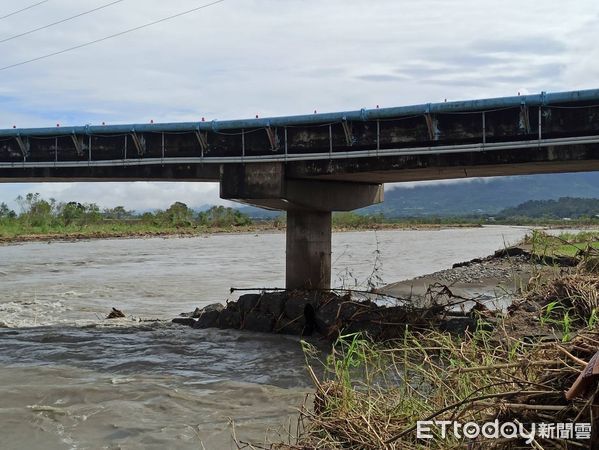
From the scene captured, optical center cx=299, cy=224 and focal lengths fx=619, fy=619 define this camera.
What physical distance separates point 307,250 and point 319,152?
3.81 m

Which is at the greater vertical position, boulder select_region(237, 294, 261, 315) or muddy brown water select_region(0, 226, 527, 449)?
boulder select_region(237, 294, 261, 315)

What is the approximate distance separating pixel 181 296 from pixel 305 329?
11292mm

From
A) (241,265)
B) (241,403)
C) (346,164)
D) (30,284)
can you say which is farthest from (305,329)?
(241,265)

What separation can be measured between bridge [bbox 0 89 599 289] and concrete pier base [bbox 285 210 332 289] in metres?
0.04

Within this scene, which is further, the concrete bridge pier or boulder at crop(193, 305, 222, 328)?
the concrete bridge pier

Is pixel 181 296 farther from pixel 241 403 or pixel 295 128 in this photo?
pixel 241 403

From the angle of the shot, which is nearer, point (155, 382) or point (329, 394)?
point (329, 394)

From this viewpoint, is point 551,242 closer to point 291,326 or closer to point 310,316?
point 310,316

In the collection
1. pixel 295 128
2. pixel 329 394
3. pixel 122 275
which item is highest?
pixel 295 128

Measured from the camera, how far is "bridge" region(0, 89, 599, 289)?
16.6 m

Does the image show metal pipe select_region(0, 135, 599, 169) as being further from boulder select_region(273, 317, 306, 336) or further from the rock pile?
boulder select_region(273, 317, 306, 336)

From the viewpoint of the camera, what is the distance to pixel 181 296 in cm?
2709

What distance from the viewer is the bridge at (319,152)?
1656cm

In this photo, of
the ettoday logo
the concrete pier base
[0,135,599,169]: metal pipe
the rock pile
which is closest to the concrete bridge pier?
the concrete pier base
